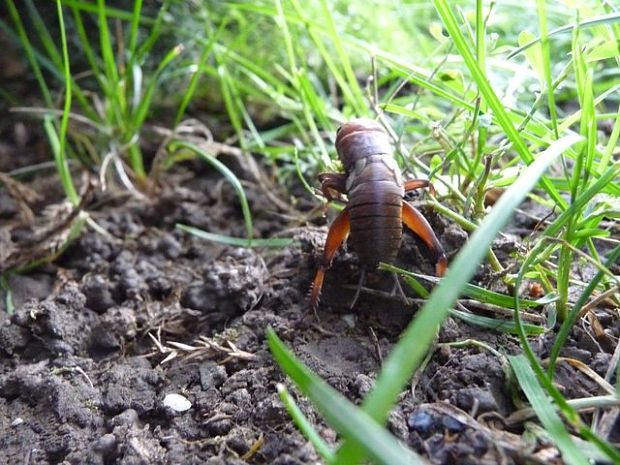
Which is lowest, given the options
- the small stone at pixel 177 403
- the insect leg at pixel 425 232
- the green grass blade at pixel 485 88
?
the small stone at pixel 177 403

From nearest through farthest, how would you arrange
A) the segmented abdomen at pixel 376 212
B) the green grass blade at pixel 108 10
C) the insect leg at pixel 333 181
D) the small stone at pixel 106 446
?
the small stone at pixel 106 446 → the segmented abdomen at pixel 376 212 → the insect leg at pixel 333 181 → the green grass blade at pixel 108 10

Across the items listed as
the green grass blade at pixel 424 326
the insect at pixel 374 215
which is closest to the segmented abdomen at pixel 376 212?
the insect at pixel 374 215

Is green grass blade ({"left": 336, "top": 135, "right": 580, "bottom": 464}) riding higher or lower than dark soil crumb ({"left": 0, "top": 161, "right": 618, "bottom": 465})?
higher

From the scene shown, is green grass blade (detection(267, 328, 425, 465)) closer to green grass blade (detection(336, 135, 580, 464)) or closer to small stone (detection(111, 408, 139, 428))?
green grass blade (detection(336, 135, 580, 464))

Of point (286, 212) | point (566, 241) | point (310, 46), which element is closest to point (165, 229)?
point (286, 212)

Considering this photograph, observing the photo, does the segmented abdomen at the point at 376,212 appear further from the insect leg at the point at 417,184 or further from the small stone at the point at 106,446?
the small stone at the point at 106,446

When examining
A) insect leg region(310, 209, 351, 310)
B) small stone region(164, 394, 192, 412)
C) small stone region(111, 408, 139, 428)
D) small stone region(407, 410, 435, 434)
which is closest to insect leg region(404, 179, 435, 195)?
insect leg region(310, 209, 351, 310)
